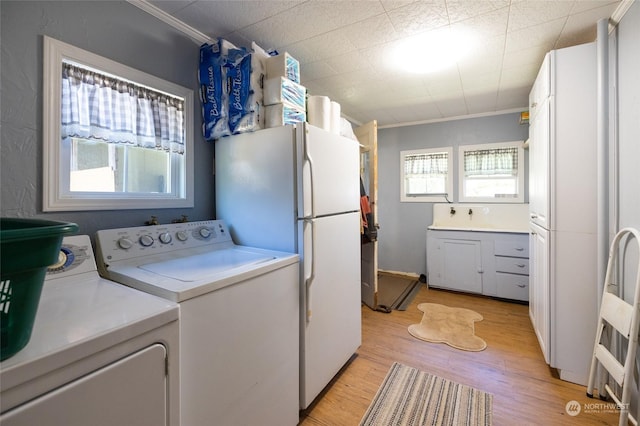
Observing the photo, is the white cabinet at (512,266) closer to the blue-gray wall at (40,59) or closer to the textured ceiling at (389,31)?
the textured ceiling at (389,31)

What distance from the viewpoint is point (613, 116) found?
1.65 meters

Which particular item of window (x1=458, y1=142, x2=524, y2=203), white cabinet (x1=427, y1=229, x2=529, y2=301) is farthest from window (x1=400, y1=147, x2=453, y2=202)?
white cabinet (x1=427, y1=229, x2=529, y2=301)

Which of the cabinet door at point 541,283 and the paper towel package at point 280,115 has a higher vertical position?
the paper towel package at point 280,115

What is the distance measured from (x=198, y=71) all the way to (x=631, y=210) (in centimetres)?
269

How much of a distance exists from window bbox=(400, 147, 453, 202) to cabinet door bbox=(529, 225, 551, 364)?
1.78 metres

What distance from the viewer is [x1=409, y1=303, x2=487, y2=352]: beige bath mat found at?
2436mm

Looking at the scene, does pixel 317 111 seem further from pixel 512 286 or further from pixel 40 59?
pixel 512 286

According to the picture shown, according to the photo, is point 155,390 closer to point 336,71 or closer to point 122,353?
point 122,353

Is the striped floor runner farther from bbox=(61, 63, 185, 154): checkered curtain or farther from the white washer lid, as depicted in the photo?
bbox=(61, 63, 185, 154): checkered curtain

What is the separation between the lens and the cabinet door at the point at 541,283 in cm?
194

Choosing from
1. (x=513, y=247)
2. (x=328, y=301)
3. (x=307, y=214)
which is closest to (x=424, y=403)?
(x=328, y=301)

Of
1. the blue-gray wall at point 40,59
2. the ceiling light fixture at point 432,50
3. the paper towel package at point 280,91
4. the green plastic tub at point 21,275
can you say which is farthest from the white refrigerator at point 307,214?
the green plastic tub at point 21,275

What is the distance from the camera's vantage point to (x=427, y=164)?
166 inches

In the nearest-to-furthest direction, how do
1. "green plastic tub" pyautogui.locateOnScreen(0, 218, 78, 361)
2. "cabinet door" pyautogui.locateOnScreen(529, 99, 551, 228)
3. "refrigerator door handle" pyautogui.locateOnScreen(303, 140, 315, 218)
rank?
"green plastic tub" pyautogui.locateOnScreen(0, 218, 78, 361), "refrigerator door handle" pyautogui.locateOnScreen(303, 140, 315, 218), "cabinet door" pyautogui.locateOnScreen(529, 99, 551, 228)
